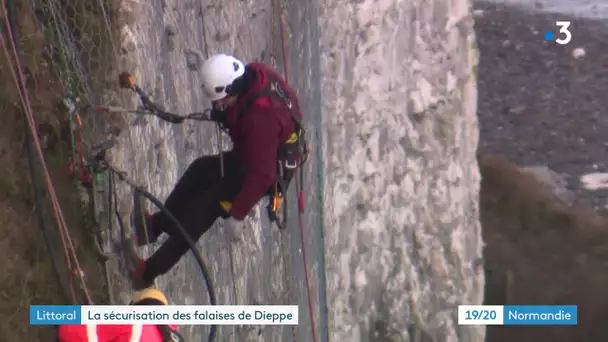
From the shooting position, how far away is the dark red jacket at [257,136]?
1.64m

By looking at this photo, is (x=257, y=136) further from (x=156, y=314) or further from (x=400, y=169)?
(x=400, y=169)

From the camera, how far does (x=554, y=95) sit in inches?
217

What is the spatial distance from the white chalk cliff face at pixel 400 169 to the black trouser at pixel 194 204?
881 mm

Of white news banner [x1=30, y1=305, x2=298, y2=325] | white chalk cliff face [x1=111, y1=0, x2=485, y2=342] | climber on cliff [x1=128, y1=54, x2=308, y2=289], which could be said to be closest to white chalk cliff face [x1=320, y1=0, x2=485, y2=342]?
white chalk cliff face [x1=111, y1=0, x2=485, y2=342]

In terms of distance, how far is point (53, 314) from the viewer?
1.55 metres

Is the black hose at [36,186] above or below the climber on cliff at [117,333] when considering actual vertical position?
above

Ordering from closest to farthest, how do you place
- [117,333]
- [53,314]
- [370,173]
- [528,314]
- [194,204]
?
[117,333] < [53,314] < [194,204] < [528,314] < [370,173]

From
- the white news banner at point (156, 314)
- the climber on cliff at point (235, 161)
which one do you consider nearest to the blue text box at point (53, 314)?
the white news banner at point (156, 314)

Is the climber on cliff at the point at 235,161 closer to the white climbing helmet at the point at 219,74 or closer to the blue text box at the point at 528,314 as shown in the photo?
the white climbing helmet at the point at 219,74

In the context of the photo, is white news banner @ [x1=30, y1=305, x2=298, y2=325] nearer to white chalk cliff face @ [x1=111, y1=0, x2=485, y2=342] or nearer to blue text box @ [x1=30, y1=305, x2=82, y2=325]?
blue text box @ [x1=30, y1=305, x2=82, y2=325]

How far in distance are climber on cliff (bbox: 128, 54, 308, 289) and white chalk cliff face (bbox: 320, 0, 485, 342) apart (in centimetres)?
85

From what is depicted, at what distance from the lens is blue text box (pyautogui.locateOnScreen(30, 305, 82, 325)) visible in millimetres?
1428

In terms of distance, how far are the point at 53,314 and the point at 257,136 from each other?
Answer: 60cm

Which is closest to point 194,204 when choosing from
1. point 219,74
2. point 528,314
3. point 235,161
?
point 235,161
